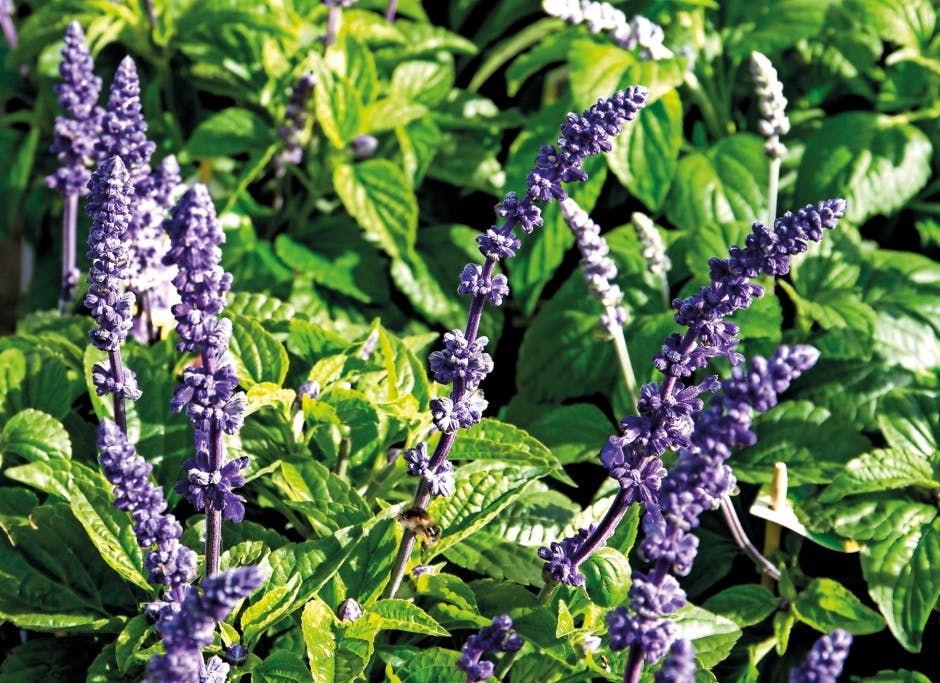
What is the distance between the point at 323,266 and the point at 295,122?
359mm

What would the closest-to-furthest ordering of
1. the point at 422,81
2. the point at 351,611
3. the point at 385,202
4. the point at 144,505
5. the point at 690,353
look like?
the point at 144,505
the point at 690,353
the point at 351,611
the point at 385,202
the point at 422,81

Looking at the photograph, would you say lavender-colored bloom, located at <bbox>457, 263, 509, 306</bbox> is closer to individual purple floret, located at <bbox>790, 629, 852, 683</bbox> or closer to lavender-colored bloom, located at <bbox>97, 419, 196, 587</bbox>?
lavender-colored bloom, located at <bbox>97, 419, 196, 587</bbox>

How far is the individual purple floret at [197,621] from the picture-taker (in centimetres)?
106

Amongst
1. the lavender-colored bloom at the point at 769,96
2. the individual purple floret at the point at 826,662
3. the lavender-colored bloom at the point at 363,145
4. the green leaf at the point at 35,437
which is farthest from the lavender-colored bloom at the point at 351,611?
the lavender-colored bloom at the point at 363,145

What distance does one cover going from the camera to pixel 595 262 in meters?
2.04

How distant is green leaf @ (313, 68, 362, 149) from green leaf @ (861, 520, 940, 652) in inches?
56.1

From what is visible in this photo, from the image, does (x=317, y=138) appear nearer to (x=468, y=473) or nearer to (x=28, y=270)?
(x=28, y=270)

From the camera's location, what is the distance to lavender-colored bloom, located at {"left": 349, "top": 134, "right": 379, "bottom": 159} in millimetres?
2703

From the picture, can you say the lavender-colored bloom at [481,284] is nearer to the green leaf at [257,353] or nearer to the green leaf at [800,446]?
the green leaf at [257,353]

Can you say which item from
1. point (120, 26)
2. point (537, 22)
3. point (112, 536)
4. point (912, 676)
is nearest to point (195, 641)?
point (112, 536)

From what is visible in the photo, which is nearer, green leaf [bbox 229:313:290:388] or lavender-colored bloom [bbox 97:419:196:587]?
lavender-colored bloom [bbox 97:419:196:587]

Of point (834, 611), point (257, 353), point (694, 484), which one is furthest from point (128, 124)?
point (834, 611)

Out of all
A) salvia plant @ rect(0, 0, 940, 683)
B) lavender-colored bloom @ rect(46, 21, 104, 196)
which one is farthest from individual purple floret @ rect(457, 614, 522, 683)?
lavender-colored bloom @ rect(46, 21, 104, 196)

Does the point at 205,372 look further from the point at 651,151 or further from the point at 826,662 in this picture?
the point at 651,151
